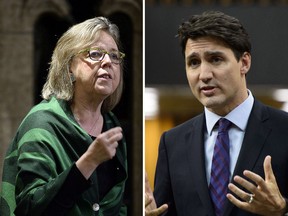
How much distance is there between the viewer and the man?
3553 mm

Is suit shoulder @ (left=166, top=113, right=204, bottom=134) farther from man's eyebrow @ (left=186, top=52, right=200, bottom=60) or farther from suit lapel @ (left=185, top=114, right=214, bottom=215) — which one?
man's eyebrow @ (left=186, top=52, right=200, bottom=60)

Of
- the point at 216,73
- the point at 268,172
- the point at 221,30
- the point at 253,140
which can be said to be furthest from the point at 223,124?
the point at 221,30

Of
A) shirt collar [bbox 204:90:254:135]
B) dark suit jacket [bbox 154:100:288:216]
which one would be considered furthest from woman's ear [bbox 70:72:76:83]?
shirt collar [bbox 204:90:254:135]

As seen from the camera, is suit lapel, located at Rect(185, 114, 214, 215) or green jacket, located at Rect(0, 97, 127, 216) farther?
suit lapel, located at Rect(185, 114, 214, 215)

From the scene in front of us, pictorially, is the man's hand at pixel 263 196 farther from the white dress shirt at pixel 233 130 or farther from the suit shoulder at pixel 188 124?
the suit shoulder at pixel 188 124

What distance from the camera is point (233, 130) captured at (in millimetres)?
3648

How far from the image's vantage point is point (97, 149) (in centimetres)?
311

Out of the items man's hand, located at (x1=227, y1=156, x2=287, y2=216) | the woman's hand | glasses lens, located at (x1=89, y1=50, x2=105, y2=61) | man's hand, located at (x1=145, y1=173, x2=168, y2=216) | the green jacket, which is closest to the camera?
the woman's hand

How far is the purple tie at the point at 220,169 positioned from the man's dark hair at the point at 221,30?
0.45 m

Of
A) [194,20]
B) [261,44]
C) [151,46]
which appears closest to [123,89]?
[151,46]

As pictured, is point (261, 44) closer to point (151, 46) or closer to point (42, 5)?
point (151, 46)

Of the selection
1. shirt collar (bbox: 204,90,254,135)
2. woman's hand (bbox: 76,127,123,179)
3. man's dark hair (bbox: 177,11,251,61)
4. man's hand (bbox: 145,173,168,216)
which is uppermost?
man's dark hair (bbox: 177,11,251,61)

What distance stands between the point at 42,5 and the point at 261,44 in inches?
53.1

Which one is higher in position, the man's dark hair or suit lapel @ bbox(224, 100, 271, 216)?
the man's dark hair
